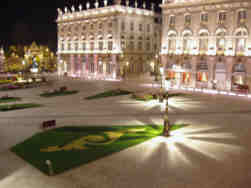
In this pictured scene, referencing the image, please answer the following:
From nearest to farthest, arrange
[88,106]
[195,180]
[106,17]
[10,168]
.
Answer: [195,180]
[10,168]
[88,106]
[106,17]

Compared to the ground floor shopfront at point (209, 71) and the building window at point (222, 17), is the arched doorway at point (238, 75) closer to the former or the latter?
the ground floor shopfront at point (209, 71)

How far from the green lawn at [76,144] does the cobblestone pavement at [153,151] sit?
0.66m

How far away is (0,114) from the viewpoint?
100 ft

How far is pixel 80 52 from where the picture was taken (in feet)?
260

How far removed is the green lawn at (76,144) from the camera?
706 inches

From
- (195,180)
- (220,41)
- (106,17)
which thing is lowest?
(195,180)

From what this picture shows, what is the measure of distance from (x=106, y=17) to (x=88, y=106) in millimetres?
41486

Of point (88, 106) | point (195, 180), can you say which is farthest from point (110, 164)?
point (88, 106)

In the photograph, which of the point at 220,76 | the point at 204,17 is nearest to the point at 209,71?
the point at 220,76

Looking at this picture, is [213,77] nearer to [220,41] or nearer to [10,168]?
[220,41]

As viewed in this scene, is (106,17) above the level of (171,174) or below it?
above

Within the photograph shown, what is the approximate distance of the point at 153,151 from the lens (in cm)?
1981

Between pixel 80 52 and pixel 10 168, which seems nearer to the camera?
pixel 10 168

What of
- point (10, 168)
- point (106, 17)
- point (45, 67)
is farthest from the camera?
point (45, 67)
